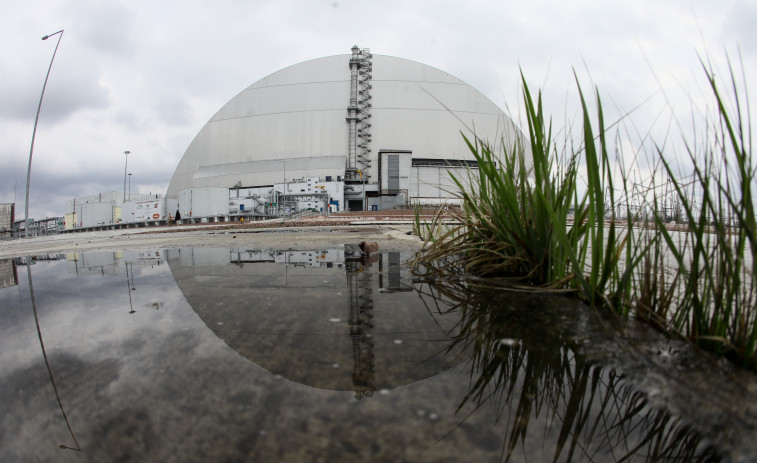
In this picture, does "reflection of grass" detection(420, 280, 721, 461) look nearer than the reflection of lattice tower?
Yes

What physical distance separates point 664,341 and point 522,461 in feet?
2.03

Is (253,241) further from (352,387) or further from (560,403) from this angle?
(560,403)

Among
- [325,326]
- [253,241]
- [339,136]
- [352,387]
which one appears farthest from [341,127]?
[352,387]

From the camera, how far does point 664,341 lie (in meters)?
→ 0.86

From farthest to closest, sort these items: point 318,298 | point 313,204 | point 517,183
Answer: point 313,204, point 517,183, point 318,298

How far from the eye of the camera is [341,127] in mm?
35438

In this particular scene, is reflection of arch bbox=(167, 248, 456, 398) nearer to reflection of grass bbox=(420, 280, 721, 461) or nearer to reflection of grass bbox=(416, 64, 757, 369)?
reflection of grass bbox=(420, 280, 721, 461)

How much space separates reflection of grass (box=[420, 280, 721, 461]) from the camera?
0.52m

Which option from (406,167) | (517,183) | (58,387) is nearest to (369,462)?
(58,387)

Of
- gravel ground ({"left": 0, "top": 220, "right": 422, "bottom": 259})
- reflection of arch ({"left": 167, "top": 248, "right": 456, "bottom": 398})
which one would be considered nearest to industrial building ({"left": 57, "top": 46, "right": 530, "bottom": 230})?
gravel ground ({"left": 0, "top": 220, "right": 422, "bottom": 259})

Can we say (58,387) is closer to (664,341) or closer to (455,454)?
(455,454)

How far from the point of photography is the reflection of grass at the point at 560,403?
1.70 feet

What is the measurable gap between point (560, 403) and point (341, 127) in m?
36.6

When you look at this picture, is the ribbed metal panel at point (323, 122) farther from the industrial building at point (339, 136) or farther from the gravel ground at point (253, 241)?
the gravel ground at point (253, 241)
